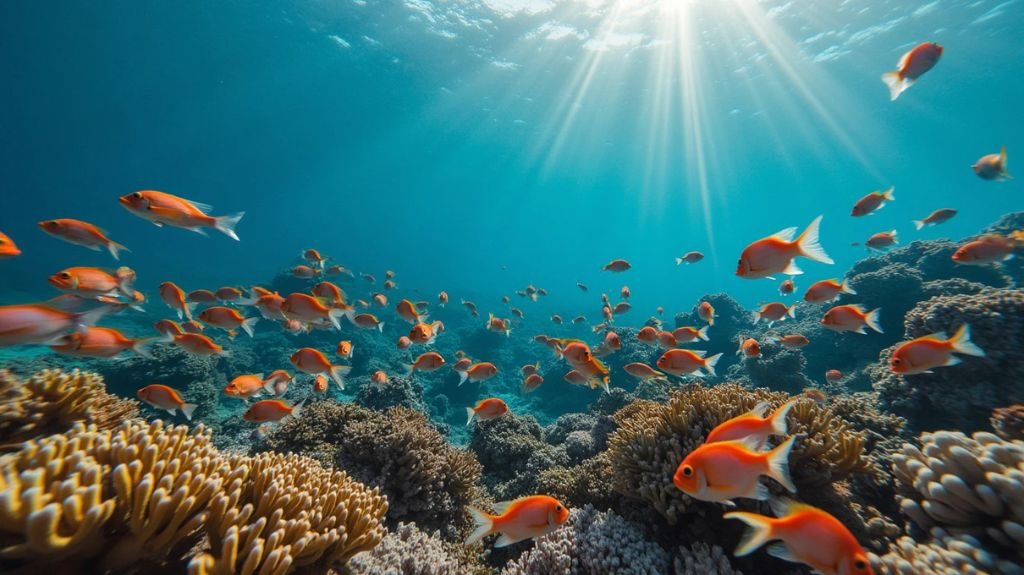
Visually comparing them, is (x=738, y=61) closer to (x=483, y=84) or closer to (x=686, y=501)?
(x=483, y=84)

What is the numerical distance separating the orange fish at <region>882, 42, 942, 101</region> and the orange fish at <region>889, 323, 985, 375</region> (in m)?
3.78

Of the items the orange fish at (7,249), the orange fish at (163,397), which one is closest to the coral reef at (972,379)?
the orange fish at (163,397)

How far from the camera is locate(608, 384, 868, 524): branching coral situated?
372cm

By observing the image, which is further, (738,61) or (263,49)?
(263,49)

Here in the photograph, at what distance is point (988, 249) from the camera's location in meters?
6.12

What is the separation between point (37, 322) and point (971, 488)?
7.18m

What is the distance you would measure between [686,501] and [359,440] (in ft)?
14.9

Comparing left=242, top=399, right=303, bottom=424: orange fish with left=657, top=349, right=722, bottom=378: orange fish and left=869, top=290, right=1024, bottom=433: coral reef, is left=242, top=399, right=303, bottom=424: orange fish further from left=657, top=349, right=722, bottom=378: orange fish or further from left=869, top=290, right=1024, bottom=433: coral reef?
left=869, top=290, right=1024, bottom=433: coral reef

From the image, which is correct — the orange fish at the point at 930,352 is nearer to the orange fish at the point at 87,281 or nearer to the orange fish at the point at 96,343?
the orange fish at the point at 96,343

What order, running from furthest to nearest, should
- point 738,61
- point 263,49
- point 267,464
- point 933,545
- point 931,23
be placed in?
point 263,49
point 738,61
point 931,23
point 267,464
point 933,545

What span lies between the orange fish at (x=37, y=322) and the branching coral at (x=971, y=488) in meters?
6.76

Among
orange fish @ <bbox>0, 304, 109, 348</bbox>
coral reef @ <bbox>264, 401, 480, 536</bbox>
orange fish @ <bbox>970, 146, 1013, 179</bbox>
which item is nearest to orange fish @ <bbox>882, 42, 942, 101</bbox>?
orange fish @ <bbox>970, 146, 1013, 179</bbox>

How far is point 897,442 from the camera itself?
555cm

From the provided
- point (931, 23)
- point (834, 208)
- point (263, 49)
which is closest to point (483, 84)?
point (263, 49)
